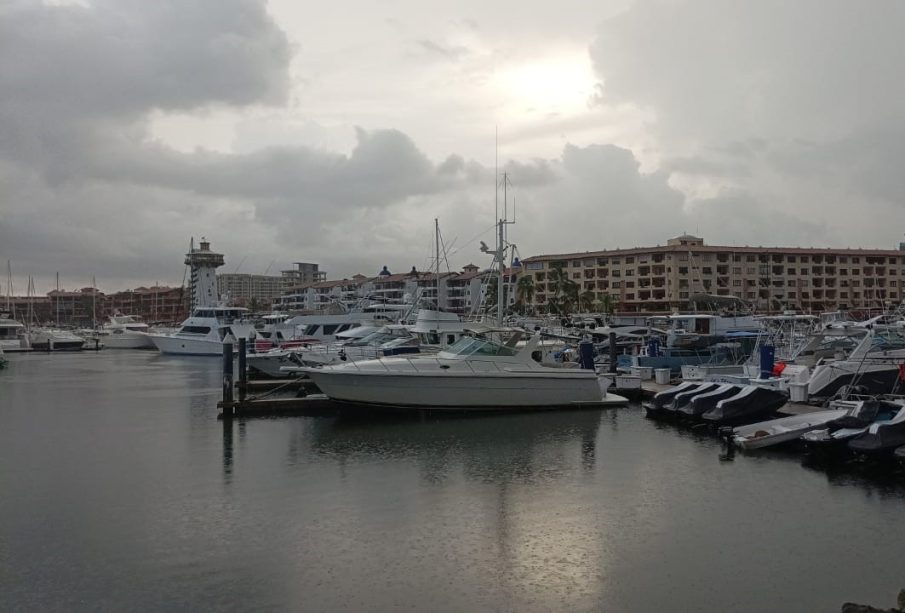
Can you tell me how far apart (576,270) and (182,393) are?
74.0 meters

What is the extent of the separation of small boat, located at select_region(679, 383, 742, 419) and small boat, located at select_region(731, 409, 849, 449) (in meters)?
2.08

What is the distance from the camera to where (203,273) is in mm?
98250

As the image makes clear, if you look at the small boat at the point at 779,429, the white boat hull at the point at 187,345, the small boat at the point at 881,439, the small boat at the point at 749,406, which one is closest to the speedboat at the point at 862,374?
the small boat at the point at 749,406

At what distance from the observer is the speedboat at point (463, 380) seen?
2550 cm

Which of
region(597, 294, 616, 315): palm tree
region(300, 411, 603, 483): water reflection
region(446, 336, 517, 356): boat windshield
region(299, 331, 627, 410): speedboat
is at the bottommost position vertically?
region(300, 411, 603, 483): water reflection

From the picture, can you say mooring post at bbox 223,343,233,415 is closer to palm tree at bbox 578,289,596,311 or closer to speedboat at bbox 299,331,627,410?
speedboat at bbox 299,331,627,410

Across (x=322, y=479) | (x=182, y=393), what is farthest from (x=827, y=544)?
(x=182, y=393)

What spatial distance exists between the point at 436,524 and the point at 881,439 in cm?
1084

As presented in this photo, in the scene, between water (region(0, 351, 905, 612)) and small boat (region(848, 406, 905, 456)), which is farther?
small boat (region(848, 406, 905, 456))

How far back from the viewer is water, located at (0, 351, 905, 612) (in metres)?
10.3

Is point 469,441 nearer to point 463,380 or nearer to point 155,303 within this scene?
point 463,380

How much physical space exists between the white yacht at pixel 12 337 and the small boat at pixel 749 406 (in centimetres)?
9156

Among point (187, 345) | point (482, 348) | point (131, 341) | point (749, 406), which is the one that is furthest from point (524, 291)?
point (749, 406)

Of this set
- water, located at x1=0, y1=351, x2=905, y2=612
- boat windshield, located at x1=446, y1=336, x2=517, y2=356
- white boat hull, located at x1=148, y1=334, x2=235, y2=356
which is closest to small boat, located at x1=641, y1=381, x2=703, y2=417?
water, located at x1=0, y1=351, x2=905, y2=612
